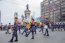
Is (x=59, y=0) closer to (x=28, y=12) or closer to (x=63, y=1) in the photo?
(x=63, y=1)

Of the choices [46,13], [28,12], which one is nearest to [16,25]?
[28,12]

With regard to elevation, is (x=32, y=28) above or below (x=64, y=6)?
below

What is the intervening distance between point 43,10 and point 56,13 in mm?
30259

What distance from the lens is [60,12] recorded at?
12681cm

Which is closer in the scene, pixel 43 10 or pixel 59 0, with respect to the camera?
pixel 59 0

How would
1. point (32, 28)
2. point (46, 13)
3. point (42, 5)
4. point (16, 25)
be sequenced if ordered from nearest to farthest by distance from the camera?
point (16, 25) → point (32, 28) → point (46, 13) → point (42, 5)

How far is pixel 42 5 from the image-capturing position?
165m

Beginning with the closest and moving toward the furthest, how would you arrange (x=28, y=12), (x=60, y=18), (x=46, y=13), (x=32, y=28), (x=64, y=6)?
(x=32, y=28) → (x=28, y=12) → (x=60, y=18) → (x=64, y=6) → (x=46, y=13)

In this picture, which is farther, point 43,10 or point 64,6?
point 43,10

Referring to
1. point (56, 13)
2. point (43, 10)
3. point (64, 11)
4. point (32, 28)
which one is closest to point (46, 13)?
point (43, 10)

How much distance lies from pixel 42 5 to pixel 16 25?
14825 centimetres

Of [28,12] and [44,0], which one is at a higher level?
[44,0]

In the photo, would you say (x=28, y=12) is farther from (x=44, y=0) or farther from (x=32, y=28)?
(x=44, y=0)

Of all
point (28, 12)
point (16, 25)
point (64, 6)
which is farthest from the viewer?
point (64, 6)
